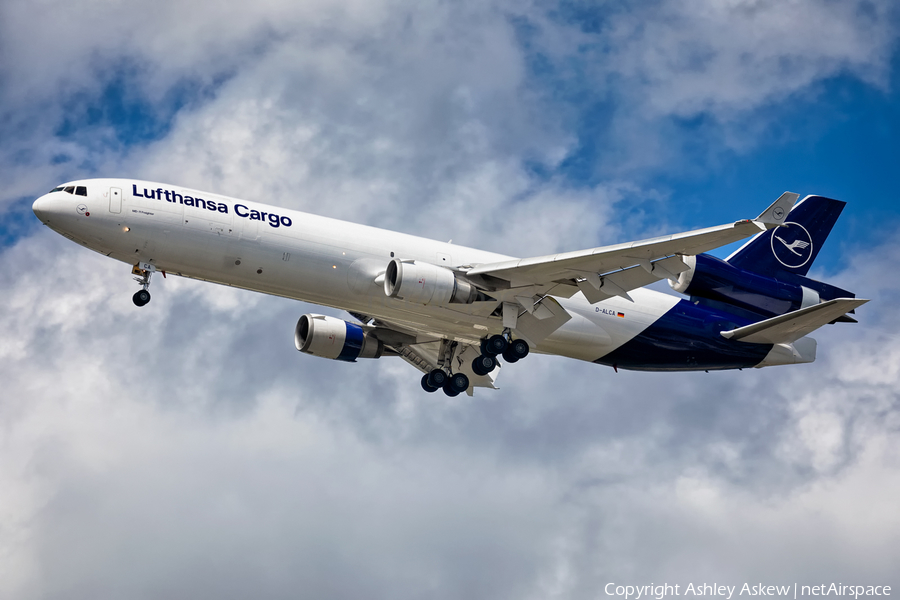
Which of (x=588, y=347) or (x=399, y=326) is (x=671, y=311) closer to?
(x=588, y=347)

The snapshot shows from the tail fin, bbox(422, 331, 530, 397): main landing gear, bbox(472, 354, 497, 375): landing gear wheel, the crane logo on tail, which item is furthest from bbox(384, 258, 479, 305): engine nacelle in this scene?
the crane logo on tail

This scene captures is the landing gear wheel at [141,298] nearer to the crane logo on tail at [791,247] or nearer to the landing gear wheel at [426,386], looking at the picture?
the landing gear wheel at [426,386]

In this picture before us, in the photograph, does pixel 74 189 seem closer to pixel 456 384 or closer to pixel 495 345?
pixel 495 345

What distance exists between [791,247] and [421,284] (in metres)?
18.0

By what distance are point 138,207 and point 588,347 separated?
18.6m

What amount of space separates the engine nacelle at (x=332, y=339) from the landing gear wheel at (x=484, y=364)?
23.6 feet

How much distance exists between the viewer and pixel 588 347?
4188cm

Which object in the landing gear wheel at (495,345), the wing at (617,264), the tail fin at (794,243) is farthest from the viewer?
the tail fin at (794,243)

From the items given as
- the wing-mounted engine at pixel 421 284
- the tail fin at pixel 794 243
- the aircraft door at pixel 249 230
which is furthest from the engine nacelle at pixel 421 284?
the tail fin at pixel 794 243

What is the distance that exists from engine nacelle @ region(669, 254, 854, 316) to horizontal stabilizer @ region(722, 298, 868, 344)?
130cm

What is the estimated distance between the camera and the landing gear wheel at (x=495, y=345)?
39.6m

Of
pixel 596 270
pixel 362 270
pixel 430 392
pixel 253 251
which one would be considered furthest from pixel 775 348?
pixel 253 251

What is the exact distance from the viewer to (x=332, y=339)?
148ft

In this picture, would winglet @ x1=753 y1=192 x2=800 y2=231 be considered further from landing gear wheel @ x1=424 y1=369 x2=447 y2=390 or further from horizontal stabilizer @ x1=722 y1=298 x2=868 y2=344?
landing gear wheel @ x1=424 y1=369 x2=447 y2=390
